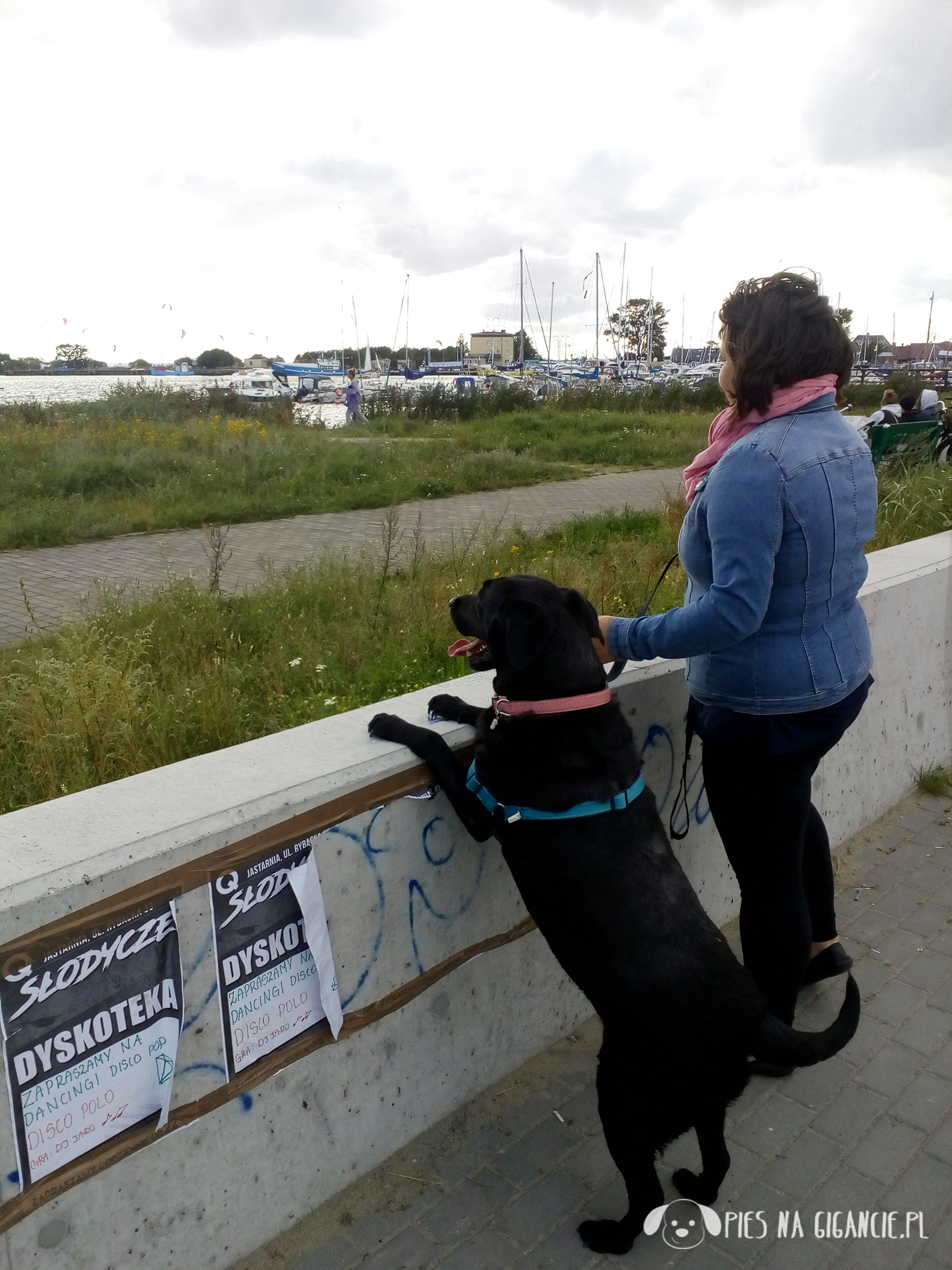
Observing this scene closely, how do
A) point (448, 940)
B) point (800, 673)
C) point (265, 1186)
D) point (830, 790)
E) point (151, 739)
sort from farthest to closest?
point (830, 790)
point (151, 739)
point (448, 940)
point (800, 673)
point (265, 1186)

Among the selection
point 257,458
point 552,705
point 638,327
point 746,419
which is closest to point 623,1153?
point 552,705

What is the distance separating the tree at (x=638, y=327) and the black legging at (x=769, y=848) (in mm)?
70816

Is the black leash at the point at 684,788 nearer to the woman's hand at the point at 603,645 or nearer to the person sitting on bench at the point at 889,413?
the woman's hand at the point at 603,645

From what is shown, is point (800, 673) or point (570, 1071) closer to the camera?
point (800, 673)

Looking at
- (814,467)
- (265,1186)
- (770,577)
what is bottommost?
(265,1186)


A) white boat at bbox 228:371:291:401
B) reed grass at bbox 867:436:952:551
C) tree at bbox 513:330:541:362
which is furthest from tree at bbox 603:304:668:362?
reed grass at bbox 867:436:952:551

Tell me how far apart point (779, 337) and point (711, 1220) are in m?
2.17

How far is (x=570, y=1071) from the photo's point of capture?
2.94 metres

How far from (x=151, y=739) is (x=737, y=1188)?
2.45 meters

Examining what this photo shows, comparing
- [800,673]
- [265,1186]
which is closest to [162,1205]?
[265,1186]

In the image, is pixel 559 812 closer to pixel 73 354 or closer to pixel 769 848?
pixel 769 848

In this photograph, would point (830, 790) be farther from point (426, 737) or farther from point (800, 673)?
point (426, 737)

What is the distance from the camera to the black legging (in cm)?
257

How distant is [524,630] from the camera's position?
239cm
